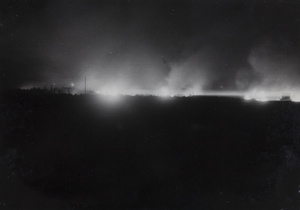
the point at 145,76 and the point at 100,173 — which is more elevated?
the point at 145,76

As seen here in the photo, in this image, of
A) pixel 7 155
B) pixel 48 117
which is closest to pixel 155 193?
pixel 48 117

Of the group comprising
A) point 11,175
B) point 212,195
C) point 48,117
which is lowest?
point 212,195

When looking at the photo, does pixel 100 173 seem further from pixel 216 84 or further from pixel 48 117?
pixel 216 84

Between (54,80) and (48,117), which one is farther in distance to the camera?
(54,80)

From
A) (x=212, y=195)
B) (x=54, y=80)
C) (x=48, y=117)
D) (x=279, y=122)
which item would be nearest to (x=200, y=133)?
(x=212, y=195)

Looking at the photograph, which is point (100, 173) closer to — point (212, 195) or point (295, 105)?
point (212, 195)

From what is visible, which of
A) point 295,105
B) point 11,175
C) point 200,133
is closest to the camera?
point 11,175

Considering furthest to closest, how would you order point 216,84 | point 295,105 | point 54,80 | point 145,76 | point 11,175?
point 216,84
point 145,76
point 54,80
point 295,105
point 11,175
